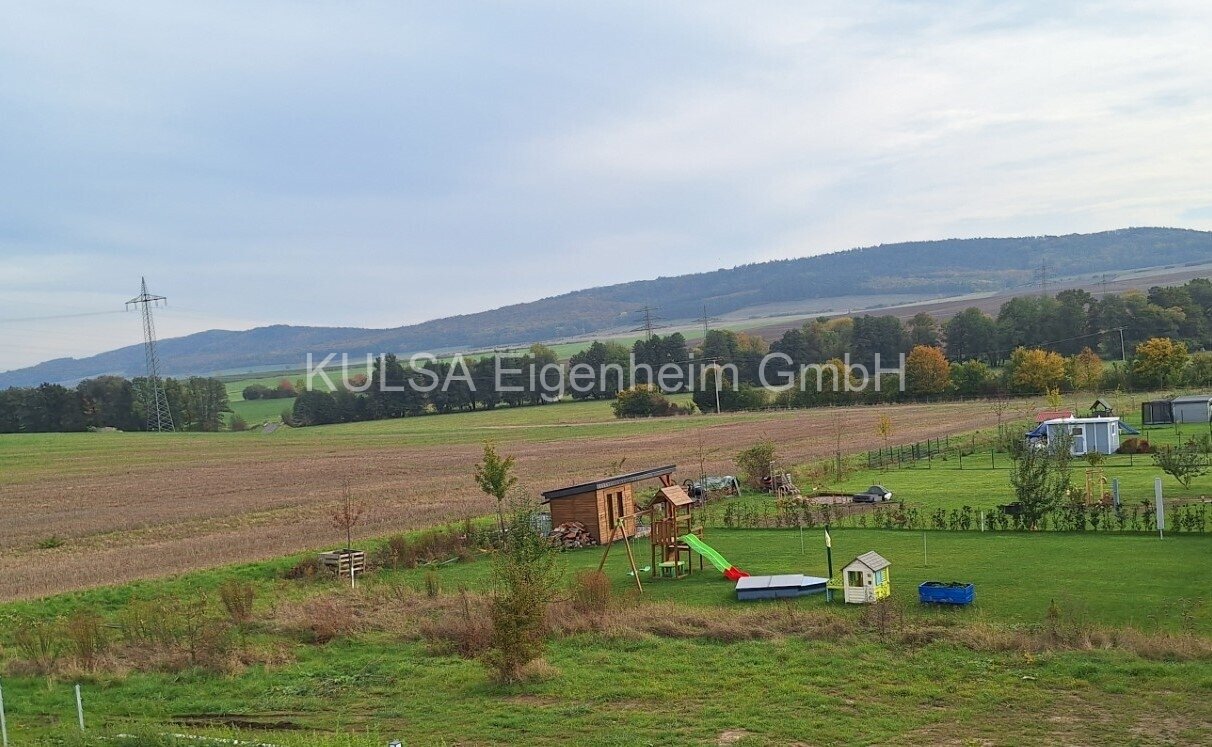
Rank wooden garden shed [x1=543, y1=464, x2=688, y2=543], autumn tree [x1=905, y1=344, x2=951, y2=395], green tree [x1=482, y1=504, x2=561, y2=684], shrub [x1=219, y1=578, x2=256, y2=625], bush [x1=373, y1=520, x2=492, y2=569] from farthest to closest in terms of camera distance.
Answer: autumn tree [x1=905, y1=344, x2=951, y2=395], wooden garden shed [x1=543, y1=464, x2=688, y2=543], bush [x1=373, y1=520, x2=492, y2=569], shrub [x1=219, y1=578, x2=256, y2=625], green tree [x1=482, y1=504, x2=561, y2=684]

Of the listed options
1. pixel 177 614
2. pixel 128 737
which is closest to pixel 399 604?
pixel 177 614

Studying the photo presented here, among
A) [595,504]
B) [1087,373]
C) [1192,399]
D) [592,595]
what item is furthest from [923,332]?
[592,595]

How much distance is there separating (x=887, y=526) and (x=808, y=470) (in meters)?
13.9

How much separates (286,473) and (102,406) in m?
60.8

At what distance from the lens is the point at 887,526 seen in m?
25.9

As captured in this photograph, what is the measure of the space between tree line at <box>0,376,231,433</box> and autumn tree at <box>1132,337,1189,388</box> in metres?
85.8

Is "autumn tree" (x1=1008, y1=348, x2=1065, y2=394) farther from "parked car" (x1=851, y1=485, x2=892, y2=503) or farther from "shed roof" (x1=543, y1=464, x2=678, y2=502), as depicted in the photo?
"shed roof" (x1=543, y1=464, x2=678, y2=502)

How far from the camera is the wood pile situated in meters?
27.6

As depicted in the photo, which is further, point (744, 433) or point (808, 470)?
point (744, 433)

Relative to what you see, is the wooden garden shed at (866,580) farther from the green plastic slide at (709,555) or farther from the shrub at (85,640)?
the shrub at (85,640)

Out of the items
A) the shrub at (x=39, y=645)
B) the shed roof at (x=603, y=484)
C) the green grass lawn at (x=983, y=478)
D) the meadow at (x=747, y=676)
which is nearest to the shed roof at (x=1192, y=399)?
the green grass lawn at (x=983, y=478)

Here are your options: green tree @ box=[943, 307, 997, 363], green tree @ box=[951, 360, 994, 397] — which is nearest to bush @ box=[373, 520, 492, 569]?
green tree @ box=[951, 360, 994, 397]

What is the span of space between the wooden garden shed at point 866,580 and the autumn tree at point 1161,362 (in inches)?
2343

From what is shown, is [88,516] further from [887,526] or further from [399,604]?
[887,526]
